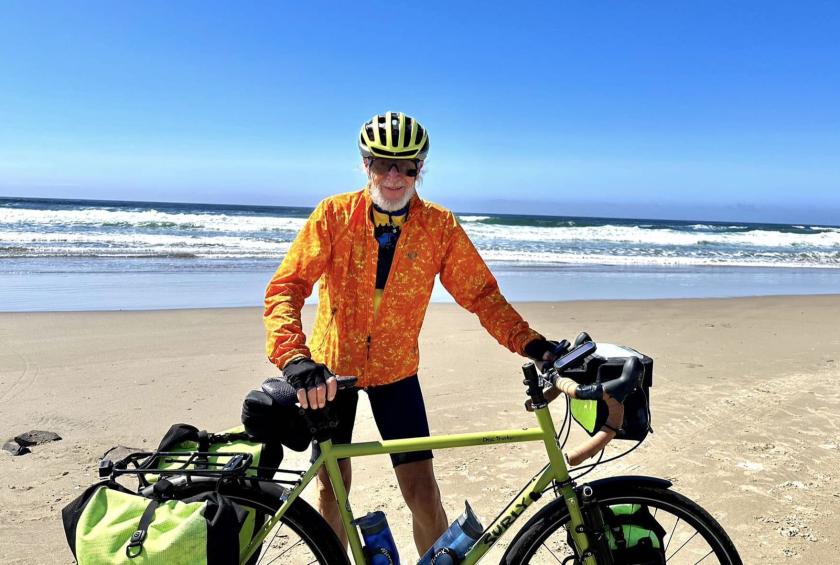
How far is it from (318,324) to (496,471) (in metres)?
2.33

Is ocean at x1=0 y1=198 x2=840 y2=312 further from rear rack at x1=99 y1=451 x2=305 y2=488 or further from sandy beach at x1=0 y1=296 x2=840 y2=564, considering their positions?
rear rack at x1=99 y1=451 x2=305 y2=488

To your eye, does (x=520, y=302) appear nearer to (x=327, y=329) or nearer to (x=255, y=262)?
(x=327, y=329)

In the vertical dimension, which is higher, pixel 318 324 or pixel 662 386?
pixel 318 324

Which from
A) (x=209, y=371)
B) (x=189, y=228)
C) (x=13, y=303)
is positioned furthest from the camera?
(x=189, y=228)

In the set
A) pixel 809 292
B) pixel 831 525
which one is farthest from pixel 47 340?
pixel 809 292

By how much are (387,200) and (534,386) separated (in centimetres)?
92

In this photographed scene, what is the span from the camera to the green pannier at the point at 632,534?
7.38ft

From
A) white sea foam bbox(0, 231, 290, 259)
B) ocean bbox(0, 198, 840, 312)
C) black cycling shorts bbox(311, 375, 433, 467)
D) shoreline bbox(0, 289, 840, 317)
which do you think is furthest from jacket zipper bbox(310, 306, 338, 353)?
white sea foam bbox(0, 231, 290, 259)

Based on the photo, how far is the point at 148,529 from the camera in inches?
75.5

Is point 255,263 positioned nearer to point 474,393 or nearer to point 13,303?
point 13,303

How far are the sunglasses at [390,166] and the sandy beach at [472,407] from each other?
221 cm

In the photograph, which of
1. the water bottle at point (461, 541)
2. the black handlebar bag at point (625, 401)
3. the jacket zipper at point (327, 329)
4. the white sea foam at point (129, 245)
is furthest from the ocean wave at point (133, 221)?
the black handlebar bag at point (625, 401)

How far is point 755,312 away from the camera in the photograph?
10859 mm

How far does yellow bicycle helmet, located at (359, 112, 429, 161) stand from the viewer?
2.40m
